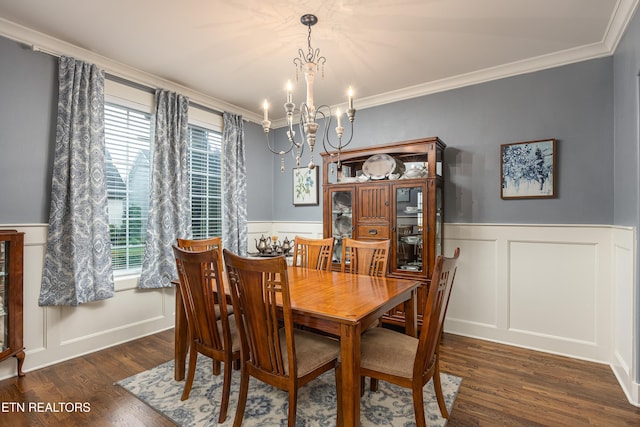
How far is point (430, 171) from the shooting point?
3150 mm

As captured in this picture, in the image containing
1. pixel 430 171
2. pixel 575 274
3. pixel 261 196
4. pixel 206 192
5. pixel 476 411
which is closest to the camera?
pixel 476 411

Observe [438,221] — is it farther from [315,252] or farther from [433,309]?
[433,309]

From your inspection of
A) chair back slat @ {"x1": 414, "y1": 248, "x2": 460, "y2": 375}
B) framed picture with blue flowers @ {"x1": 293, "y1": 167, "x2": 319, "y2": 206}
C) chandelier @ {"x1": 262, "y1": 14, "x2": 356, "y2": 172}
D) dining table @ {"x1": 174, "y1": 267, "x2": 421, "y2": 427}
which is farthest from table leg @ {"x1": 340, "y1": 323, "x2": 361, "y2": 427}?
framed picture with blue flowers @ {"x1": 293, "y1": 167, "x2": 319, "y2": 206}

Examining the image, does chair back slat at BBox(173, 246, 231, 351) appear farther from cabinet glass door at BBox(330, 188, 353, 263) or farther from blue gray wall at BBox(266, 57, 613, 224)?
blue gray wall at BBox(266, 57, 613, 224)

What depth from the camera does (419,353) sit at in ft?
5.33

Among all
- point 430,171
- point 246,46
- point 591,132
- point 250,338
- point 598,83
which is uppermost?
point 246,46

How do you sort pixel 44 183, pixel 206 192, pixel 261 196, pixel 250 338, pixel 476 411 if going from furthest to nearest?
pixel 261 196
pixel 206 192
pixel 44 183
pixel 476 411
pixel 250 338

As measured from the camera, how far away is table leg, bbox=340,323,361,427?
1573 millimetres

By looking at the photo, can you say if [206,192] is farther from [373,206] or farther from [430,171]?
[430,171]

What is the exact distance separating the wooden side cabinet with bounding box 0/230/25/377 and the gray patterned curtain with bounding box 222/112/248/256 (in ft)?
6.49

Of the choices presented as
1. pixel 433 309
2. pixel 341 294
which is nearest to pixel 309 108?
pixel 341 294

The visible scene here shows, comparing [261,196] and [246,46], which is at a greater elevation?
[246,46]

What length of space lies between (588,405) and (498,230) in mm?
1511

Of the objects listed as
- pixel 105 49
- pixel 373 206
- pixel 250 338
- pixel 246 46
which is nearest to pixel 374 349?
pixel 250 338
